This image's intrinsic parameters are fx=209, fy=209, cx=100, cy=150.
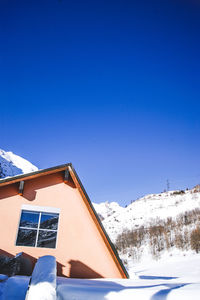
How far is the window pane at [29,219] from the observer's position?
816 centimetres

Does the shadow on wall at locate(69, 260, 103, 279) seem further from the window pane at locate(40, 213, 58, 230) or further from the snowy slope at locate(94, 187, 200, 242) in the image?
the snowy slope at locate(94, 187, 200, 242)

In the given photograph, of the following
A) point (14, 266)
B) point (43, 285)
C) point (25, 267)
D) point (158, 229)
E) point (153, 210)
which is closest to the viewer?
point (43, 285)

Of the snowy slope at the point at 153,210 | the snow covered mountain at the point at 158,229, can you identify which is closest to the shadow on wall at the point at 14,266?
the snow covered mountain at the point at 158,229

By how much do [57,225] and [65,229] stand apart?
361mm

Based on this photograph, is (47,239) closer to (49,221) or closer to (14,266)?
(49,221)

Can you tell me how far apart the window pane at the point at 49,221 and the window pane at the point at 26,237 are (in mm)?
407

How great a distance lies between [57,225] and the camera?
332 inches

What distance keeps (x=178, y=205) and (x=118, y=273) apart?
137ft

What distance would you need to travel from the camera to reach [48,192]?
8.85 m

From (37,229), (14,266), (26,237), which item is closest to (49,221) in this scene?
(37,229)

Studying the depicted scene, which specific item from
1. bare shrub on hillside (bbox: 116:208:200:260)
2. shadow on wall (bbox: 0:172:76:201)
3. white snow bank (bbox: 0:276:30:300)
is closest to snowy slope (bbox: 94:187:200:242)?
bare shrub on hillside (bbox: 116:208:200:260)

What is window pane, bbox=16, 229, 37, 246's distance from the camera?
25.6 ft

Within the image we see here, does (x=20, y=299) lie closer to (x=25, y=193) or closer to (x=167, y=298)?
(x=167, y=298)

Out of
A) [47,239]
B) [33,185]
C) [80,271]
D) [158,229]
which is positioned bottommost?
[80,271]
